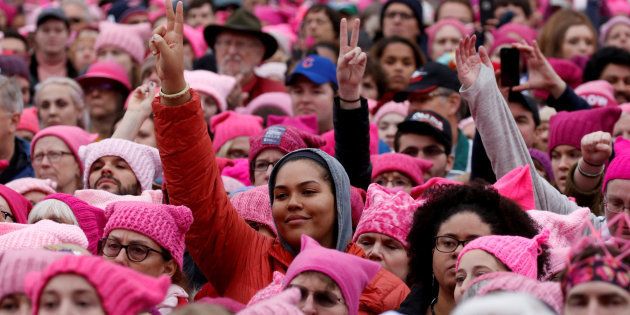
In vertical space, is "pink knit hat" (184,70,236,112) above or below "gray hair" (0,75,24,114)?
below

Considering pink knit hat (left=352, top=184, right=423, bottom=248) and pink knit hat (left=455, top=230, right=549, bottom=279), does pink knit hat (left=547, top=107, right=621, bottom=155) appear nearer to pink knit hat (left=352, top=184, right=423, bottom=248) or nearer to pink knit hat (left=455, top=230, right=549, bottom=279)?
pink knit hat (left=352, top=184, right=423, bottom=248)

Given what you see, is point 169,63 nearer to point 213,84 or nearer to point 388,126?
point 388,126

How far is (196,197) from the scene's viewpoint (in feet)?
24.0

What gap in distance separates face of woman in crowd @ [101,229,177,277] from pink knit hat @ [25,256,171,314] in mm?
1370

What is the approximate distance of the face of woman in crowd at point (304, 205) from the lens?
7.49 metres

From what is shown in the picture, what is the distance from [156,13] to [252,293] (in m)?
9.50

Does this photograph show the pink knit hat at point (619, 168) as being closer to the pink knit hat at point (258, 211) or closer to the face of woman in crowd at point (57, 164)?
the pink knit hat at point (258, 211)

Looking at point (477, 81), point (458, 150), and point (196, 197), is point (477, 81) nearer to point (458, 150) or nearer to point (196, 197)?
point (196, 197)

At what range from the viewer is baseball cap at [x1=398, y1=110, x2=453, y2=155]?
33.1ft

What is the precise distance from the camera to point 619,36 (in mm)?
14500

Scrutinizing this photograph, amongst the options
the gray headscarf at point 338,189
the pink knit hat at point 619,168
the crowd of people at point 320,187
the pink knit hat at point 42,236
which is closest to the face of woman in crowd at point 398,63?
the crowd of people at point 320,187

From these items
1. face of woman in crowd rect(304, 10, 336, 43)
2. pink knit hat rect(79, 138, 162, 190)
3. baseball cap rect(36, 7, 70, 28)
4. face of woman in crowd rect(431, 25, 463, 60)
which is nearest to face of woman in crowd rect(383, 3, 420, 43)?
face of woman in crowd rect(431, 25, 463, 60)

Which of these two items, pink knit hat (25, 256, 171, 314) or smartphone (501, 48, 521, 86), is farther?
smartphone (501, 48, 521, 86)

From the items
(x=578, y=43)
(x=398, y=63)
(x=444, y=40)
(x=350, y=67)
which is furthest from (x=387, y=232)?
(x=444, y=40)
